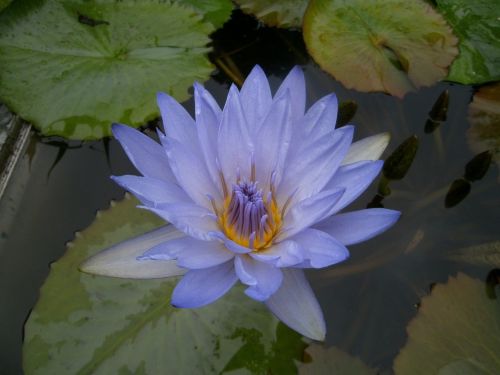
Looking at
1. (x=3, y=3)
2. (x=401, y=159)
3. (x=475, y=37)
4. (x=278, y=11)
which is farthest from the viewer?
(x=278, y=11)

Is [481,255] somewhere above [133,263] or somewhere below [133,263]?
below

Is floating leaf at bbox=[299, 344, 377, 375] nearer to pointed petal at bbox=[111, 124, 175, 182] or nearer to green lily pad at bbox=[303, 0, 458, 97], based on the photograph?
pointed petal at bbox=[111, 124, 175, 182]

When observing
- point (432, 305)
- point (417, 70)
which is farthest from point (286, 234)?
point (417, 70)

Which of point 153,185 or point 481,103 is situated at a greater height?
point 153,185

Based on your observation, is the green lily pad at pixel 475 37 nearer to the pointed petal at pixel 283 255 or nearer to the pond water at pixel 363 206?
the pond water at pixel 363 206

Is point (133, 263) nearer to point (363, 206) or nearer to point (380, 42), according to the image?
point (363, 206)

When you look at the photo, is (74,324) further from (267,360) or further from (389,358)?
(389,358)

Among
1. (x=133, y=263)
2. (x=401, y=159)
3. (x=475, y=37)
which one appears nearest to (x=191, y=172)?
(x=133, y=263)
